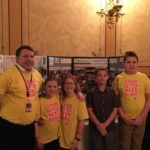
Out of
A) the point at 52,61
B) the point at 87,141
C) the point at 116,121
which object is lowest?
the point at 87,141

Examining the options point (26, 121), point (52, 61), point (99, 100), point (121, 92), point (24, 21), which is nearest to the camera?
point (26, 121)

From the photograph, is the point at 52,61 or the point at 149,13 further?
the point at 149,13

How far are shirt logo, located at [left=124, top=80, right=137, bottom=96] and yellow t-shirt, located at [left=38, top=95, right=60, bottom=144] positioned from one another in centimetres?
77

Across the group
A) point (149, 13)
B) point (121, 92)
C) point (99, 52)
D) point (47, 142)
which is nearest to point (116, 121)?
point (121, 92)

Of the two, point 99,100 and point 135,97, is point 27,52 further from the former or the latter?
point 135,97

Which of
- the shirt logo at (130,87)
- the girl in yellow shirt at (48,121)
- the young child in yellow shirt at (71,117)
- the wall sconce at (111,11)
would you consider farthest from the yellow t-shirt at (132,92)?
the wall sconce at (111,11)

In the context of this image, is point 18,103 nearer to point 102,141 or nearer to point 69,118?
point 69,118

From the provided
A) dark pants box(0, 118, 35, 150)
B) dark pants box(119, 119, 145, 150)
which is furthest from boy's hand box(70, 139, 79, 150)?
dark pants box(119, 119, 145, 150)

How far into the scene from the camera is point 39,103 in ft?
8.02

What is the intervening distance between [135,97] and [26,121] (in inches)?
43.9

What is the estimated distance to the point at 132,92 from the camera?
2832mm

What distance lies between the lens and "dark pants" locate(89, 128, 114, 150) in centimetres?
268

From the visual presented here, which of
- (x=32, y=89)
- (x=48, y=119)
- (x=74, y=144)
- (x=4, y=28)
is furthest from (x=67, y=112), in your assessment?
(x=4, y=28)

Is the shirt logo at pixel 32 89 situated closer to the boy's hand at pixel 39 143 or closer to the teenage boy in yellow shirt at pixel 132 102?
the boy's hand at pixel 39 143
